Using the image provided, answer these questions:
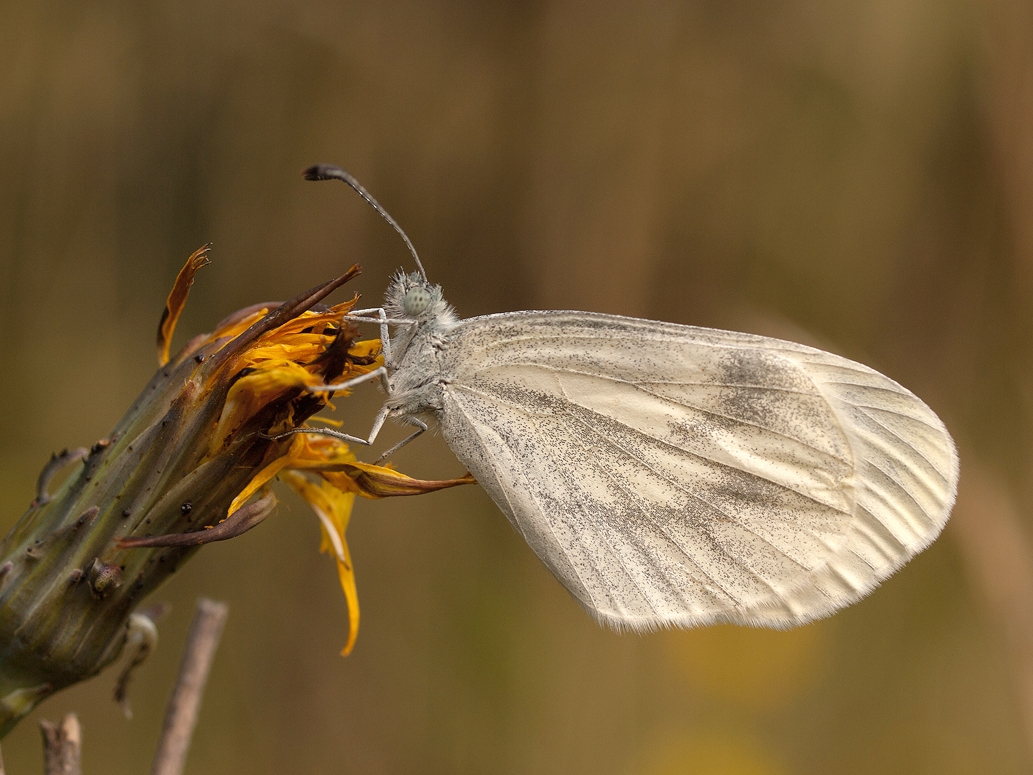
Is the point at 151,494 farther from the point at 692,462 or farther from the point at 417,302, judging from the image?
the point at 692,462

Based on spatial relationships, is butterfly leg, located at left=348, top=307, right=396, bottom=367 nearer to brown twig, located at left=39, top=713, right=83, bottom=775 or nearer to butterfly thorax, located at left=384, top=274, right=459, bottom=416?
butterfly thorax, located at left=384, top=274, right=459, bottom=416

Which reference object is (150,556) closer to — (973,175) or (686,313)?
(686,313)

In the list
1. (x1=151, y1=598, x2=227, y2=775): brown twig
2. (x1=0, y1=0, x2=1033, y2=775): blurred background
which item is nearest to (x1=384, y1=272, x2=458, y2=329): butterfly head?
(x1=151, y1=598, x2=227, y2=775): brown twig

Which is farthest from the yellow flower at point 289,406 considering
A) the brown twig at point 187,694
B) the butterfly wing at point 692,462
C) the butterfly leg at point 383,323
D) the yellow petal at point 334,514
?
the butterfly wing at point 692,462

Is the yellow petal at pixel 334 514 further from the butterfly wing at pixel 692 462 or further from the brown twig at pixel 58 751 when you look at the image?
the brown twig at pixel 58 751

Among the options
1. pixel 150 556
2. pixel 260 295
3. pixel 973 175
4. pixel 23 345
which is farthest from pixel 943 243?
pixel 23 345

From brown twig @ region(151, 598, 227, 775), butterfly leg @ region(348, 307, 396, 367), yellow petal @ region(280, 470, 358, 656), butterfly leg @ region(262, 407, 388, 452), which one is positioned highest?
butterfly leg @ region(348, 307, 396, 367)
